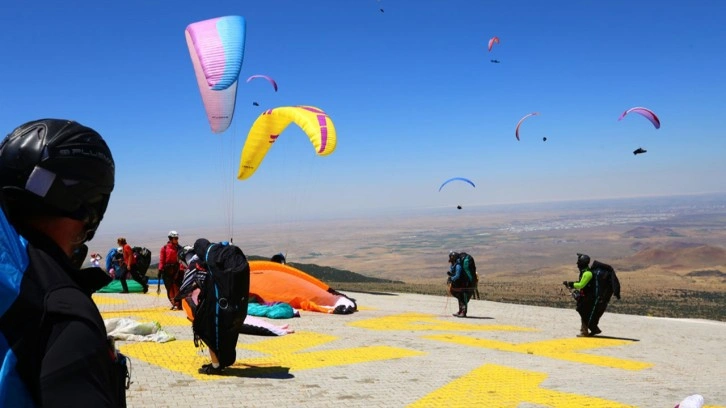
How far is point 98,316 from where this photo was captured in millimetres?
1467

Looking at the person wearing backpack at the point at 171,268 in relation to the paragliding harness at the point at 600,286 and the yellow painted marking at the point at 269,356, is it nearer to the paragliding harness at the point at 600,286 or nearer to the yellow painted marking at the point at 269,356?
the yellow painted marking at the point at 269,356

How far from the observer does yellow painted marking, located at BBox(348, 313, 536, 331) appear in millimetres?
13062

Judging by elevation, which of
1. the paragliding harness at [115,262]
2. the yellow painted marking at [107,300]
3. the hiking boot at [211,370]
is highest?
the paragliding harness at [115,262]

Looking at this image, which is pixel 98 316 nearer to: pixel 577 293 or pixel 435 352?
pixel 435 352

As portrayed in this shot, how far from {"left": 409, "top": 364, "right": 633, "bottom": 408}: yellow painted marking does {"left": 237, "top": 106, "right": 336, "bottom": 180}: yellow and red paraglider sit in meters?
10.8

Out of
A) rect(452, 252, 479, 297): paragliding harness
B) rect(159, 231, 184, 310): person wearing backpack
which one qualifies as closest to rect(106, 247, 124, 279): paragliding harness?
rect(159, 231, 184, 310): person wearing backpack

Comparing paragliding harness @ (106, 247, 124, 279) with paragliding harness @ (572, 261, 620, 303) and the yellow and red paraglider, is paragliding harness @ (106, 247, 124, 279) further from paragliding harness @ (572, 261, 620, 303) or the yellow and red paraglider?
paragliding harness @ (572, 261, 620, 303)

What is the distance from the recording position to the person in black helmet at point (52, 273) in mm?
1301

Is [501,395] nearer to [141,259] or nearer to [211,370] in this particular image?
[211,370]

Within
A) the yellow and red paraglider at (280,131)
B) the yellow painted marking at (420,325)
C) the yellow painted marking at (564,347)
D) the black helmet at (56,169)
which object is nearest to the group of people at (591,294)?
the yellow painted marking at (564,347)

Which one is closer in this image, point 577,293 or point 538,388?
point 538,388

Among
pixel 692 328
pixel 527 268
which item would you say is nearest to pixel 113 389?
pixel 692 328

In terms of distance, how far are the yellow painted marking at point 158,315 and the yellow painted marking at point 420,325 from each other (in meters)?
3.71

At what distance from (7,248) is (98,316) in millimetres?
267
